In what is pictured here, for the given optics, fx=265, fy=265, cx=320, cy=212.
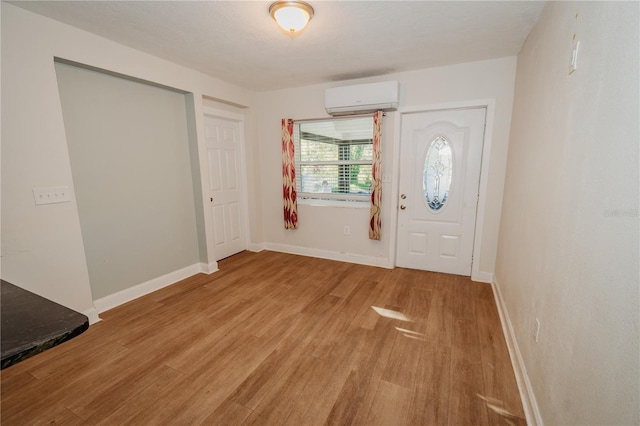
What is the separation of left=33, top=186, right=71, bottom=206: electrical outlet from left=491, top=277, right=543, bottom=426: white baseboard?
139 inches

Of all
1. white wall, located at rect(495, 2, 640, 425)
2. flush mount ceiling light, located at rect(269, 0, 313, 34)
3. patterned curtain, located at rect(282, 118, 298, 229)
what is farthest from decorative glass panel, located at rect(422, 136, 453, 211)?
flush mount ceiling light, located at rect(269, 0, 313, 34)

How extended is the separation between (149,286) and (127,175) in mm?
1241

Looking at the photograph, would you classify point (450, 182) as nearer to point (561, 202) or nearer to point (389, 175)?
point (389, 175)

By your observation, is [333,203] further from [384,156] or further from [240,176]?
[240,176]

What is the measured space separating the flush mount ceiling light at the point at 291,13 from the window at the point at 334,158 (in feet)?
5.82

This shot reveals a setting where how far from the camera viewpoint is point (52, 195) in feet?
6.92

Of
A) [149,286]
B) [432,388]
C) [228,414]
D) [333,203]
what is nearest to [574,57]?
[432,388]

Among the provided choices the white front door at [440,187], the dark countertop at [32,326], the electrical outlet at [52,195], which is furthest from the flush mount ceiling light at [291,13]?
the electrical outlet at [52,195]

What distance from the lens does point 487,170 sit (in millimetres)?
3023

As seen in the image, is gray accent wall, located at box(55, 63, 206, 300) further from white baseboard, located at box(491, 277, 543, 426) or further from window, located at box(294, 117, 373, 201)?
white baseboard, located at box(491, 277, 543, 426)

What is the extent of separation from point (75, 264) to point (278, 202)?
2546 millimetres

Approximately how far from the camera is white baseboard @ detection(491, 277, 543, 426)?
1.42 metres

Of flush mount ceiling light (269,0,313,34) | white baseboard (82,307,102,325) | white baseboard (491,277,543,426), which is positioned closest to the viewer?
white baseboard (491,277,543,426)

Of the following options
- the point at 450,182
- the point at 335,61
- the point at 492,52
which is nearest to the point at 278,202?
the point at 335,61
